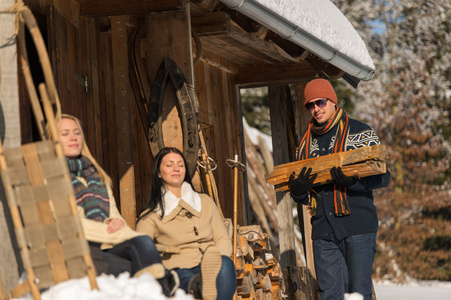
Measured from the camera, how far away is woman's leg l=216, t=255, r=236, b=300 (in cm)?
428

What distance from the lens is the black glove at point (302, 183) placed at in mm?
5340

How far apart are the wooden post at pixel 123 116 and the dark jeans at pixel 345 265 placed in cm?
150

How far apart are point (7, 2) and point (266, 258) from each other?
4.09 metres

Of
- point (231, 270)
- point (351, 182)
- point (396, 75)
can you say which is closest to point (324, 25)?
point (351, 182)

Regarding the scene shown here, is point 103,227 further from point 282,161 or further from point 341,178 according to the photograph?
point 282,161

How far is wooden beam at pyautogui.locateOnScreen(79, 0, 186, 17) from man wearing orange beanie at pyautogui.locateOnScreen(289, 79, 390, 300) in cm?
116

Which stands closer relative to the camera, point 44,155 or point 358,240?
point 44,155

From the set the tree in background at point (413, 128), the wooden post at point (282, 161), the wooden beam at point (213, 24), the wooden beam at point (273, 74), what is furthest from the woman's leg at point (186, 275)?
the tree in background at point (413, 128)

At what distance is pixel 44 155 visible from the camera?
11.6 feet

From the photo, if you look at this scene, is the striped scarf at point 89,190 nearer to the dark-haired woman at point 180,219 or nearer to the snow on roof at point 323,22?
the dark-haired woman at point 180,219

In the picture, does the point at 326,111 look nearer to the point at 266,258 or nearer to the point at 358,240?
the point at 358,240

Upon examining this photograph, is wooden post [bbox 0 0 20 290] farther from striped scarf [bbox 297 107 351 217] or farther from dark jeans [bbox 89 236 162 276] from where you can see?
striped scarf [bbox 297 107 351 217]

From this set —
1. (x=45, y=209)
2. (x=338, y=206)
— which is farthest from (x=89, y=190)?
(x=338, y=206)

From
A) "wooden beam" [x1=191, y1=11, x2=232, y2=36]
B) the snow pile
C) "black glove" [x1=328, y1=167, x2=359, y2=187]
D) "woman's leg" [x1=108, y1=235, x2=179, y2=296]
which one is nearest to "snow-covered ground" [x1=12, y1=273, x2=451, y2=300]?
the snow pile
